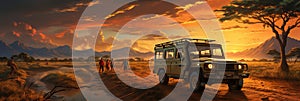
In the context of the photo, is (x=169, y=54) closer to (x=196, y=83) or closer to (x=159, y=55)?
(x=159, y=55)

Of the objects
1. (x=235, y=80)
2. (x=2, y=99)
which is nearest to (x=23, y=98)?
(x=2, y=99)

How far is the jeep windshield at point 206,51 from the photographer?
15.6 meters

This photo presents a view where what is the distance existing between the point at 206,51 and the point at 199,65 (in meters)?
1.71

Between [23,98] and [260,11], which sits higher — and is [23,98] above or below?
below

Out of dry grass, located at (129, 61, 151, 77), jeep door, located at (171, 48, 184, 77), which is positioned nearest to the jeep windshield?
jeep door, located at (171, 48, 184, 77)

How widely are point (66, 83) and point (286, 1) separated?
1823 centimetres

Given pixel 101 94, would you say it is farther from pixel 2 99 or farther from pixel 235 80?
pixel 235 80

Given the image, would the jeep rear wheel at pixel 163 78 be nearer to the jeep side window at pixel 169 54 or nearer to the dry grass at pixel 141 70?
the jeep side window at pixel 169 54

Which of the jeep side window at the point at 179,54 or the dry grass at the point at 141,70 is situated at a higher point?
the jeep side window at the point at 179,54

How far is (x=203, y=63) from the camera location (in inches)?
565

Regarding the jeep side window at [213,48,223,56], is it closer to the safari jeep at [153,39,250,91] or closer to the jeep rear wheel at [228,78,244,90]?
the safari jeep at [153,39,250,91]

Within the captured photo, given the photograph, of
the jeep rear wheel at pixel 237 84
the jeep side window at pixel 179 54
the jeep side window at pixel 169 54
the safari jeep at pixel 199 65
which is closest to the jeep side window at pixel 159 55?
the safari jeep at pixel 199 65

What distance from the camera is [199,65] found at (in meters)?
14.6

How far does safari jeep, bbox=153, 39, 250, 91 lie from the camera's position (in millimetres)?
14312
